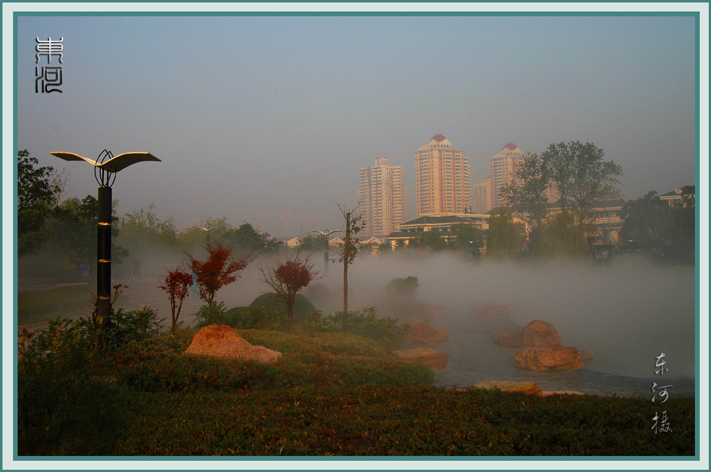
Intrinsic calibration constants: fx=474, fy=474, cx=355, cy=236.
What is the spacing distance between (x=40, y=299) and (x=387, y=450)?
1562 cm

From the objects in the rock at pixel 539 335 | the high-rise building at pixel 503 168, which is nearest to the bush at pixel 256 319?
the rock at pixel 539 335

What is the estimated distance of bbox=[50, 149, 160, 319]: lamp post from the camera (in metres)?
5.88

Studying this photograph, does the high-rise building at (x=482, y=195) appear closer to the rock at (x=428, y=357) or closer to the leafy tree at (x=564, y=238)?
the leafy tree at (x=564, y=238)

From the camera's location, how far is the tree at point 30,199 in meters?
11.7

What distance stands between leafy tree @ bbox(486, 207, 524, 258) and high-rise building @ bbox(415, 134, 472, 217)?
4.60 metres

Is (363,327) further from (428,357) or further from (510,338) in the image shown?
(510,338)

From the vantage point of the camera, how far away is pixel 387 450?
313 centimetres

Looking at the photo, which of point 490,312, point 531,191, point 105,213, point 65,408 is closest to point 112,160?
point 105,213

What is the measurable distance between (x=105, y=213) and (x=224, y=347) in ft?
7.50

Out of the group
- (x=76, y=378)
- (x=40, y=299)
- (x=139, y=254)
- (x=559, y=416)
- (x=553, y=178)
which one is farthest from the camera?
(x=139, y=254)

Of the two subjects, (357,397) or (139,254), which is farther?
(139,254)
